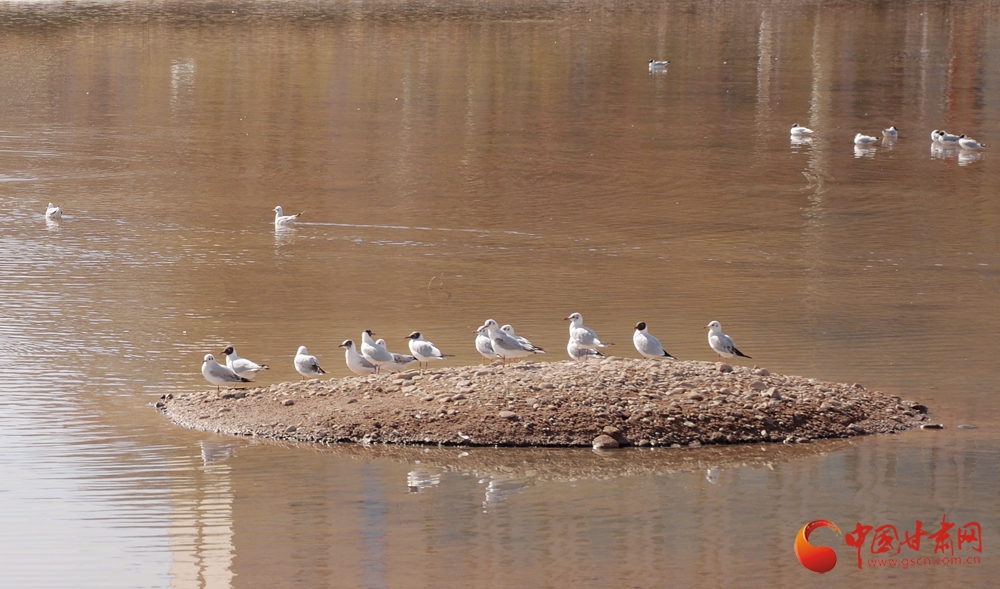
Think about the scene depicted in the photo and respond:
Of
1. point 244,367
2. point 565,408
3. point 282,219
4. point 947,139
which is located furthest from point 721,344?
point 947,139

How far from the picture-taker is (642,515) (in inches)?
405

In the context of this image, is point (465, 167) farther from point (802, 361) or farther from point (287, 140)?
point (802, 361)

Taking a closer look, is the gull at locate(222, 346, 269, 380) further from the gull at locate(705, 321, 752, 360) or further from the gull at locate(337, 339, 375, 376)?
the gull at locate(705, 321, 752, 360)

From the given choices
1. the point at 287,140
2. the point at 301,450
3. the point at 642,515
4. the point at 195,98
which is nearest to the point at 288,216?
the point at 287,140

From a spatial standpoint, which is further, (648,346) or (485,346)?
(485,346)

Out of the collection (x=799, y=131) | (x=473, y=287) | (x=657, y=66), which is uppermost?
(x=657, y=66)

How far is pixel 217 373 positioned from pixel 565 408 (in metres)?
3.47

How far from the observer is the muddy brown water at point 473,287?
990cm

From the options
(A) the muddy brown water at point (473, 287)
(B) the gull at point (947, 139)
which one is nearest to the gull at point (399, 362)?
(A) the muddy brown water at point (473, 287)

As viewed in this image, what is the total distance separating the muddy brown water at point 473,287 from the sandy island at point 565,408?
25cm

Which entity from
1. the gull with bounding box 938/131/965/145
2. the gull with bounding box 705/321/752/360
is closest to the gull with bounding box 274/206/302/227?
the gull with bounding box 705/321/752/360

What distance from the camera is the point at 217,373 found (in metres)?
12.8

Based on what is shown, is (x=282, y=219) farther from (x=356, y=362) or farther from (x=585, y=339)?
(x=585, y=339)

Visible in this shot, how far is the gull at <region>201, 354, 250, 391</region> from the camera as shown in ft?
41.7
